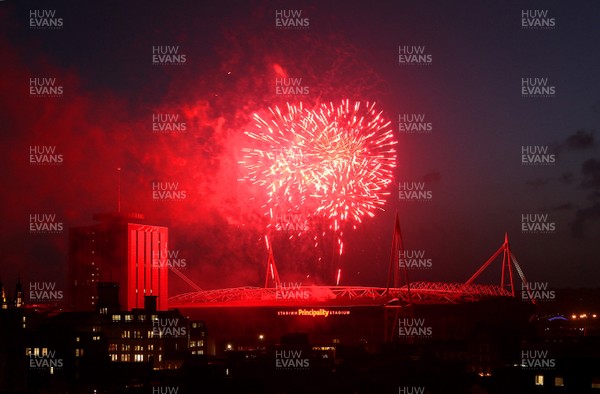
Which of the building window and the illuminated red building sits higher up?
the illuminated red building

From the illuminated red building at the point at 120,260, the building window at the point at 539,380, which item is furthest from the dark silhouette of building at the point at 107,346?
the building window at the point at 539,380

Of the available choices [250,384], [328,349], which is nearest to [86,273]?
[328,349]

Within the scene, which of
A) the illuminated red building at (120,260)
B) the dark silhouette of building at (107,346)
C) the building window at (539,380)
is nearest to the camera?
the building window at (539,380)

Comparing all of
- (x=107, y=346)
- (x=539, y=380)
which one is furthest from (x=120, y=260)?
(x=539, y=380)

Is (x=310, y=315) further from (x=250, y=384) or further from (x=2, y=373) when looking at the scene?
(x=2, y=373)

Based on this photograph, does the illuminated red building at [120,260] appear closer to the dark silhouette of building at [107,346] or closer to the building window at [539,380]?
the dark silhouette of building at [107,346]

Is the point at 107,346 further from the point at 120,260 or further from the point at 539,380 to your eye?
the point at 539,380

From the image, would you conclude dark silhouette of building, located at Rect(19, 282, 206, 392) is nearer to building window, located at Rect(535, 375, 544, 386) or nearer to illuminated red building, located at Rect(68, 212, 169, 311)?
illuminated red building, located at Rect(68, 212, 169, 311)

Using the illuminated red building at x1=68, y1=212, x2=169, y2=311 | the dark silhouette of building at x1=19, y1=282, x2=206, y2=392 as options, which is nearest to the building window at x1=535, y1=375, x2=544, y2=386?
the dark silhouette of building at x1=19, y1=282, x2=206, y2=392
